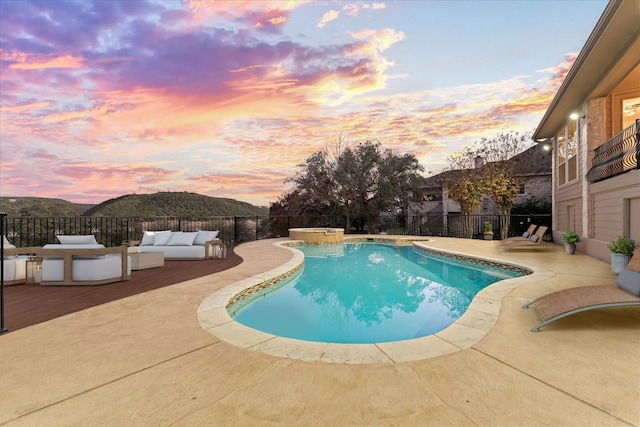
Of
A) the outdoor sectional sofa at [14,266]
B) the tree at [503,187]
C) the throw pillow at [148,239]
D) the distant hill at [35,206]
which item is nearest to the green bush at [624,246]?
the tree at [503,187]

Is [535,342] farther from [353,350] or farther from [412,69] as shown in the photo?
[412,69]

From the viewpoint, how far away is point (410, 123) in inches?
555

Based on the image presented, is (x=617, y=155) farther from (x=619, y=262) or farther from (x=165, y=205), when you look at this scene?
(x=165, y=205)

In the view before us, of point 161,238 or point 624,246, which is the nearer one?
point 624,246

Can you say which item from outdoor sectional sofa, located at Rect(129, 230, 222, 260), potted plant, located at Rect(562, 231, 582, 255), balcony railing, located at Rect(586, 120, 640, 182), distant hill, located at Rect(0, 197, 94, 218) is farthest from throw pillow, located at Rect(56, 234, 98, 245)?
potted plant, located at Rect(562, 231, 582, 255)

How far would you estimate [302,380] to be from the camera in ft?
6.92

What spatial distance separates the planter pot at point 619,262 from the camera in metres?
5.49

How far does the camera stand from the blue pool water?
3920 mm

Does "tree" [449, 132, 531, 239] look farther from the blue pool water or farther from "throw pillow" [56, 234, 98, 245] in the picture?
"throw pillow" [56, 234, 98, 245]

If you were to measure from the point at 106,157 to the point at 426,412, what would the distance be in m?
14.6

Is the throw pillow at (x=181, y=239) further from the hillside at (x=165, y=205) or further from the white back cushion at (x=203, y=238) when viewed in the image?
the hillside at (x=165, y=205)

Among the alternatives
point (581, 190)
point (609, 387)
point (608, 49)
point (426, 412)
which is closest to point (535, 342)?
point (609, 387)

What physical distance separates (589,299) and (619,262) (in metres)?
3.82

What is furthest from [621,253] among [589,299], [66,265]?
[66,265]
